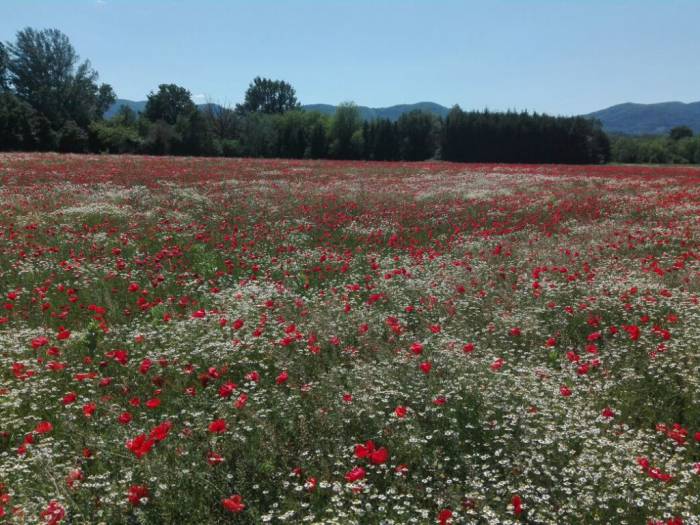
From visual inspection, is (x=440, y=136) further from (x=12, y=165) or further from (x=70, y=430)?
(x=70, y=430)

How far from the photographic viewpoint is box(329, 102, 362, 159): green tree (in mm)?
74863

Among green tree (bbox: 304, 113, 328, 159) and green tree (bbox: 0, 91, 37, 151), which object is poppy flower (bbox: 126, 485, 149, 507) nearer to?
green tree (bbox: 0, 91, 37, 151)

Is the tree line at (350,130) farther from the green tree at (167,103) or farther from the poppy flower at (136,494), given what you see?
the poppy flower at (136,494)

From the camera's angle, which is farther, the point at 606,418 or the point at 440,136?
the point at 440,136

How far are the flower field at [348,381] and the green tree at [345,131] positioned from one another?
6357 centimetres

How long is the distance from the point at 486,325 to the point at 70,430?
17.8 ft

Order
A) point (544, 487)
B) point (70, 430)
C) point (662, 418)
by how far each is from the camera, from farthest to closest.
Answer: point (662, 418) → point (70, 430) → point (544, 487)

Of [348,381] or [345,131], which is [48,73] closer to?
[345,131]

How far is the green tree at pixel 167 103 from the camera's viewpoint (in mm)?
85875

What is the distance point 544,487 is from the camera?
158 inches

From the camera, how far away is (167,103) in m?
87.9

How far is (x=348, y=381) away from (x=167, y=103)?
9292 cm

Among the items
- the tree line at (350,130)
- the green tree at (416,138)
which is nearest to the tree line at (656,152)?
the tree line at (350,130)

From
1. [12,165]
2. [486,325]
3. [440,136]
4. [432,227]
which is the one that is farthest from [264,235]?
[440,136]
